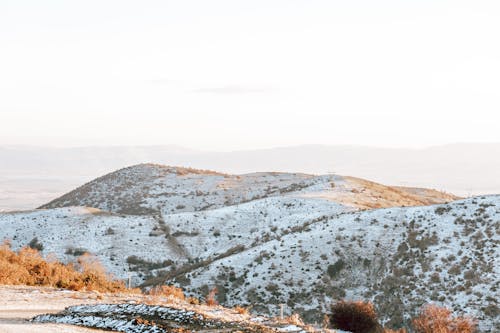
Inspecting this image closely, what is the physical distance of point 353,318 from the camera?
2414 cm

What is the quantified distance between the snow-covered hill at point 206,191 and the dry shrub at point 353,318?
124 ft

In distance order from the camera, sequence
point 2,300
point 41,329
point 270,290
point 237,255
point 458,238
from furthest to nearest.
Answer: point 237,255
point 458,238
point 270,290
point 2,300
point 41,329

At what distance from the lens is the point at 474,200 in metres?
47.7

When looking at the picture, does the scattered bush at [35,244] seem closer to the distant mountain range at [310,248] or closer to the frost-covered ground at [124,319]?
the distant mountain range at [310,248]

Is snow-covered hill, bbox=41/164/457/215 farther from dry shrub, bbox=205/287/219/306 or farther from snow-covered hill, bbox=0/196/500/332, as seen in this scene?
dry shrub, bbox=205/287/219/306

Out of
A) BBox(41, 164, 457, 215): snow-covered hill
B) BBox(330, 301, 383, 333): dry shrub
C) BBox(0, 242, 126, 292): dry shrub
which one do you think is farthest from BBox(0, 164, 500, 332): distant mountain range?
BBox(0, 242, 126, 292): dry shrub

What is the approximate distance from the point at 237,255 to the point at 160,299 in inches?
880

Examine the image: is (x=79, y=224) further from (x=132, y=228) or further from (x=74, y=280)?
(x=74, y=280)

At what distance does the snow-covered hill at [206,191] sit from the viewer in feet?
233

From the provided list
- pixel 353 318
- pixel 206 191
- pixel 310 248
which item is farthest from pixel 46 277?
pixel 206 191

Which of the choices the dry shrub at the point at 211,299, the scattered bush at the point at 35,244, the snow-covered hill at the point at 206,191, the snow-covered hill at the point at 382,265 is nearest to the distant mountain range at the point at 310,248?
the snow-covered hill at the point at 382,265

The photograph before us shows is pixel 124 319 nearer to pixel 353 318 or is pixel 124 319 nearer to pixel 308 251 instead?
pixel 353 318

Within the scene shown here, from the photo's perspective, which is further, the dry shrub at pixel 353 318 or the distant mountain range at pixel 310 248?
the distant mountain range at pixel 310 248

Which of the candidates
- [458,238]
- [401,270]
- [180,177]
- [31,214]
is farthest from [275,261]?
[180,177]
